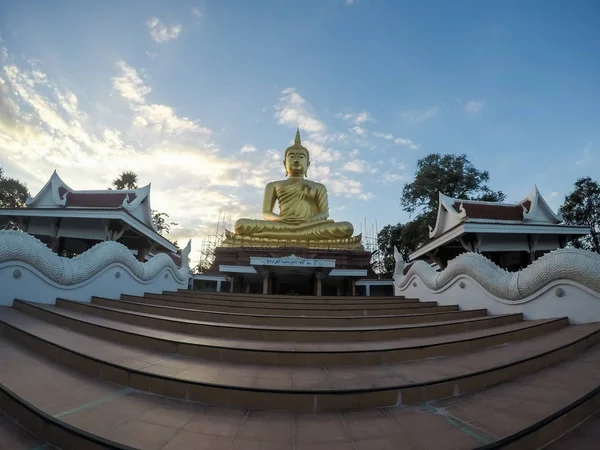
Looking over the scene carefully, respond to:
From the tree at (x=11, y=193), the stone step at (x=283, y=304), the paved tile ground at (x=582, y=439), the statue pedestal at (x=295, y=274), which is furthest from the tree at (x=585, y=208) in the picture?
the tree at (x=11, y=193)

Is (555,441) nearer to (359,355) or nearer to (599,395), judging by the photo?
(599,395)

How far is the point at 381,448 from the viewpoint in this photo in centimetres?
158

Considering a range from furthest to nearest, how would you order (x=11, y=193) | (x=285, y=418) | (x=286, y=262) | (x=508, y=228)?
(x=11, y=193) < (x=508, y=228) < (x=286, y=262) < (x=285, y=418)

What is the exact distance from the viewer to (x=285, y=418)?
6.42 ft

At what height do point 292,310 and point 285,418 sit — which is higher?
point 292,310

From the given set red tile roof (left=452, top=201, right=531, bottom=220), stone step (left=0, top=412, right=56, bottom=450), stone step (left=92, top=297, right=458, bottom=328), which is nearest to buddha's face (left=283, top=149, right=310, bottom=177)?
red tile roof (left=452, top=201, right=531, bottom=220)

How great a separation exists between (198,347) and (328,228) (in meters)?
9.94

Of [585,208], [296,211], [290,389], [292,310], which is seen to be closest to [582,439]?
[290,389]

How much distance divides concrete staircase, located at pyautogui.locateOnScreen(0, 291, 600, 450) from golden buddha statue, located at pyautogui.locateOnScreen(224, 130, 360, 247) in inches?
345

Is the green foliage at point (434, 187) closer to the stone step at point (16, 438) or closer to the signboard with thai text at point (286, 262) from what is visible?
the signboard with thai text at point (286, 262)

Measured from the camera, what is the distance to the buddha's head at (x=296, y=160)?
15.8 m

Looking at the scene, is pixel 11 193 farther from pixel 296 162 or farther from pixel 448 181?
pixel 448 181

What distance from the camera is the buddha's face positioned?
15.8 meters

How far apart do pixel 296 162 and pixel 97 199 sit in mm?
10177
